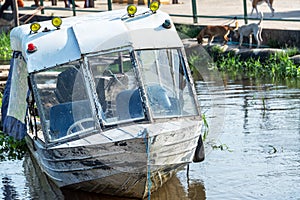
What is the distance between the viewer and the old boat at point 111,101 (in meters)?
9.68

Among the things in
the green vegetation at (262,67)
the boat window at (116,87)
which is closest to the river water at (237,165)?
the boat window at (116,87)

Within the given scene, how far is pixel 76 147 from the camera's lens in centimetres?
964

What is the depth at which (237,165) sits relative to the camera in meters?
11.7

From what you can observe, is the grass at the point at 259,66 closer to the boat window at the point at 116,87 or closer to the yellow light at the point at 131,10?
the yellow light at the point at 131,10

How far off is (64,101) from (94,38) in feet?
2.66

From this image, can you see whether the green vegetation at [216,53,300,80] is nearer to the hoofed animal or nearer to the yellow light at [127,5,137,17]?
the hoofed animal

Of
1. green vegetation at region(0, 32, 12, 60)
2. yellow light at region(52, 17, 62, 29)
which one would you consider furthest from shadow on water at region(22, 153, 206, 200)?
green vegetation at region(0, 32, 12, 60)

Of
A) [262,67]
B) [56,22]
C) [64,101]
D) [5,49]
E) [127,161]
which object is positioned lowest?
[5,49]

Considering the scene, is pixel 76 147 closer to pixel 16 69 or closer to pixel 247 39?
pixel 16 69

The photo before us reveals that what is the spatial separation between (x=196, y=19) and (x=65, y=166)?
14515mm

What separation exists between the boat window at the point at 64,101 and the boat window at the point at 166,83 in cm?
71

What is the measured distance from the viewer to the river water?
1067 centimetres

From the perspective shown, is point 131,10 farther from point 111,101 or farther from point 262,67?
point 262,67

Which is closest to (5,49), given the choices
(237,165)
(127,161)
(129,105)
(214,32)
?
(214,32)
